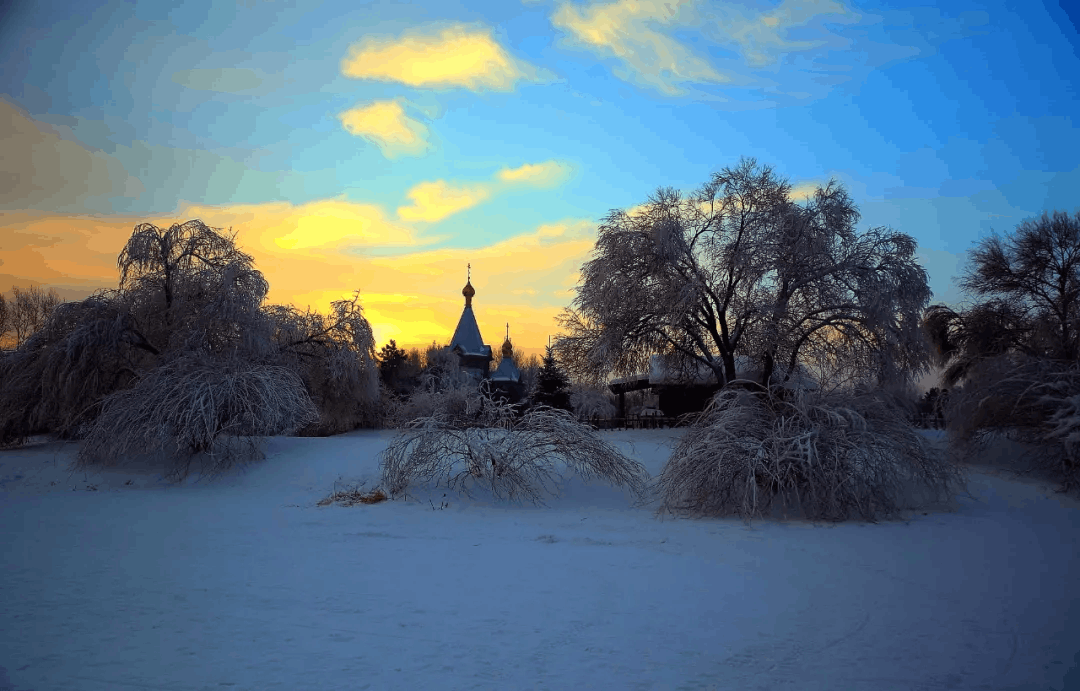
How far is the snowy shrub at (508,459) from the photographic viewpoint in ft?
44.3

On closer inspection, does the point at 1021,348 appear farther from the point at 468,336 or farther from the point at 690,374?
the point at 468,336

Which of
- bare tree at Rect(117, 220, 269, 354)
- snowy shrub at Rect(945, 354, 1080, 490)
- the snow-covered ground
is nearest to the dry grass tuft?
the snow-covered ground

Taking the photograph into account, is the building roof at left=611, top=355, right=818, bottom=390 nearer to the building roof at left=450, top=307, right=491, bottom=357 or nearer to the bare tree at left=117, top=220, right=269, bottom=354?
the bare tree at left=117, top=220, right=269, bottom=354

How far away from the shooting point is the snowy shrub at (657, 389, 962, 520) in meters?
11.2

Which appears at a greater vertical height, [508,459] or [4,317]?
[4,317]

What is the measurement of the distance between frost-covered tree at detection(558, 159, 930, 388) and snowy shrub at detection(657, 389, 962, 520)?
23.8 feet

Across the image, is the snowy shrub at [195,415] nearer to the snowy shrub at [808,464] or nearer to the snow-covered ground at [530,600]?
the snow-covered ground at [530,600]

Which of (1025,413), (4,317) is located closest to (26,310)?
(4,317)

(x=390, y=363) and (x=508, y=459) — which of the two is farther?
(x=390, y=363)

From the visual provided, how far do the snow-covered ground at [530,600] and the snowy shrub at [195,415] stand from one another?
3.16 meters

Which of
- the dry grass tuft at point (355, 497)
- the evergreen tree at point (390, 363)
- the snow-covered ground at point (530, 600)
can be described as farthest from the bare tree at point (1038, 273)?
the evergreen tree at point (390, 363)

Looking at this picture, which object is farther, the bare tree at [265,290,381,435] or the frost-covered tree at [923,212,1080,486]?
the bare tree at [265,290,381,435]

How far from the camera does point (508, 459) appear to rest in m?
13.4

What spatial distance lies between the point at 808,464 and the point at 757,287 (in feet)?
34.0
